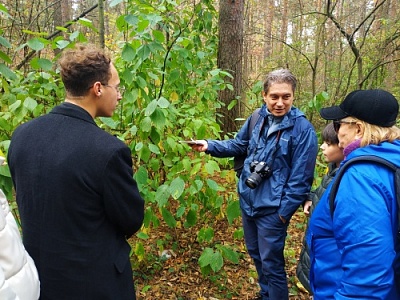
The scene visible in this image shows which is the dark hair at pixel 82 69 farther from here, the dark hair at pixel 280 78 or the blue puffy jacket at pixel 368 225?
the dark hair at pixel 280 78

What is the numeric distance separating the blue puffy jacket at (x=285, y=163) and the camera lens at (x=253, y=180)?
79 mm

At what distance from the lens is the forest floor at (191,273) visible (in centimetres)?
282

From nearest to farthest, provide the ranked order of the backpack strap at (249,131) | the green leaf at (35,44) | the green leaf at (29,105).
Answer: the green leaf at (35,44) → the green leaf at (29,105) → the backpack strap at (249,131)

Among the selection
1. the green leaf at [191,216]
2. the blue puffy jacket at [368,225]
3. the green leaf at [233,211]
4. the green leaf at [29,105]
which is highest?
the green leaf at [29,105]

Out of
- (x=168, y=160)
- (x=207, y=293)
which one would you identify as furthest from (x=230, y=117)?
(x=207, y=293)

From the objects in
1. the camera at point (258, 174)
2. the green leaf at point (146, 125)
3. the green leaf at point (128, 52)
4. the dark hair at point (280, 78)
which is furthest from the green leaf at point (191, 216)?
the green leaf at point (128, 52)

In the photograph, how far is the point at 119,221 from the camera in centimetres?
138

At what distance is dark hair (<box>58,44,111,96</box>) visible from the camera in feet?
4.35

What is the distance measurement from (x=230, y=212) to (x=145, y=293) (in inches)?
43.6

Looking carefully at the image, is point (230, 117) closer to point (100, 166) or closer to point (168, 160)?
point (168, 160)

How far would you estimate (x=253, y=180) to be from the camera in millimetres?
2094

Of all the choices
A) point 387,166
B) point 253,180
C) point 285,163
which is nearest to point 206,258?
point 253,180

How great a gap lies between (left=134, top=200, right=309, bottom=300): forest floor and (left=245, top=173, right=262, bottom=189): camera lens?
1.11m

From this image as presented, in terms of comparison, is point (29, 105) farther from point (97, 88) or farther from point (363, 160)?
point (363, 160)
